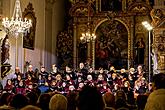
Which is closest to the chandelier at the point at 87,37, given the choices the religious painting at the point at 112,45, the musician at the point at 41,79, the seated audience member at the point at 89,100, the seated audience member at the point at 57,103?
the religious painting at the point at 112,45

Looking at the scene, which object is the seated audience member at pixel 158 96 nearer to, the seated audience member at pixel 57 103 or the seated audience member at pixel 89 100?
the seated audience member at pixel 57 103

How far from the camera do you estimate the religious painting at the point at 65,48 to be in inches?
1070

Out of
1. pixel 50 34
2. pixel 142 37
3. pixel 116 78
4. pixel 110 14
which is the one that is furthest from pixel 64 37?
pixel 116 78

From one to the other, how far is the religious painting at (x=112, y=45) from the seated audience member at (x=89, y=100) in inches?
883

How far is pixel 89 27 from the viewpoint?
27109 mm

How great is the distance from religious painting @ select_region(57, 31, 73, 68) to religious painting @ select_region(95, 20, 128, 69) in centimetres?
179

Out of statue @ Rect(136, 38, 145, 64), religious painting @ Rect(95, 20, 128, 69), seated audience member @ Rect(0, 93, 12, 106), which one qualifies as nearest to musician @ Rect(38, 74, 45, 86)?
religious painting @ Rect(95, 20, 128, 69)

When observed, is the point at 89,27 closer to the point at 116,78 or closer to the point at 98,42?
the point at 98,42

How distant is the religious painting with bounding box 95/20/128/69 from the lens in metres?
26.7

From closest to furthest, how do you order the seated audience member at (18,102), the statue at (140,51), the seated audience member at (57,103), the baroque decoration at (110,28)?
the seated audience member at (57,103) → the seated audience member at (18,102) → the statue at (140,51) → the baroque decoration at (110,28)

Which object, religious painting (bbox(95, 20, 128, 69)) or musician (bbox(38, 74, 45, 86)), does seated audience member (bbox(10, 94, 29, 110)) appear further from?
religious painting (bbox(95, 20, 128, 69))

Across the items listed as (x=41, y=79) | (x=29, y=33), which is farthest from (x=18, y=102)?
(x=29, y=33)

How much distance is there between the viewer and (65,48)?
2736cm

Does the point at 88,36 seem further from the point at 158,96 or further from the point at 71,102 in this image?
the point at 158,96
